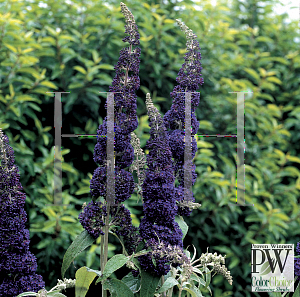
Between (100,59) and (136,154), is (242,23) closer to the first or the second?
(100,59)

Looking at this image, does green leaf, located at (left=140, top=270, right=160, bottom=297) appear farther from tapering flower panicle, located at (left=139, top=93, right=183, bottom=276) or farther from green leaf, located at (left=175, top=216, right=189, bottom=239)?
green leaf, located at (left=175, top=216, right=189, bottom=239)

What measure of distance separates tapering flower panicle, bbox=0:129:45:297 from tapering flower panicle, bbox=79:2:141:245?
21 cm

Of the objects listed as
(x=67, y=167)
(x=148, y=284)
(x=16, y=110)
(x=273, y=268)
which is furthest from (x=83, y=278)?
(x=16, y=110)

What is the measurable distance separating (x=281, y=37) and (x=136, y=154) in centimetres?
263

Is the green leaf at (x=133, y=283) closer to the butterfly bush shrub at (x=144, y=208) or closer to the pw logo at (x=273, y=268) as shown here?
the butterfly bush shrub at (x=144, y=208)

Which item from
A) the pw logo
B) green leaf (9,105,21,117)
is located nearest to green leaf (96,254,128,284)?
the pw logo

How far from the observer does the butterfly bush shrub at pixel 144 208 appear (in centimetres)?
103

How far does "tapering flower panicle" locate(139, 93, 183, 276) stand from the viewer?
1.05 meters

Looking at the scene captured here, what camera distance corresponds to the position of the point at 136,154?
47.8 inches

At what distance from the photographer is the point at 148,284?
104 centimetres

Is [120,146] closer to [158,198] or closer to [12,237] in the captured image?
[158,198]

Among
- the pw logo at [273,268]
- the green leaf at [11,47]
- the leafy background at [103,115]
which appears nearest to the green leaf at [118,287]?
the pw logo at [273,268]

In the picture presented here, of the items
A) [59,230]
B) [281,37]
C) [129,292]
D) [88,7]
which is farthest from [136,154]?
[281,37]

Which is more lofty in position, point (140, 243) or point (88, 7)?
point (88, 7)
